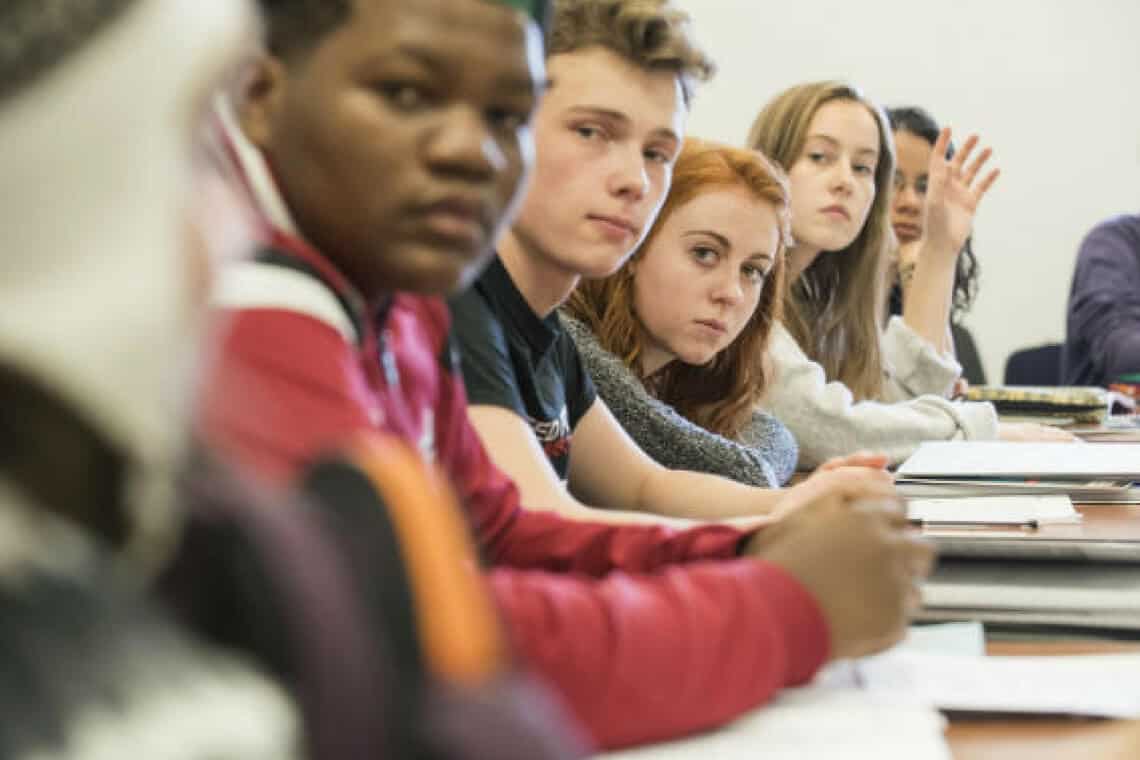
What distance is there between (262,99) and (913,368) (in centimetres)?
197

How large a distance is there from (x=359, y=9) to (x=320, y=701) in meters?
0.34

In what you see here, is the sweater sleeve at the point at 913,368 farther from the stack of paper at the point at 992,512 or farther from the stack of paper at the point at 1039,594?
the stack of paper at the point at 1039,594

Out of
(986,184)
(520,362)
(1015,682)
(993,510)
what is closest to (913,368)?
(986,184)

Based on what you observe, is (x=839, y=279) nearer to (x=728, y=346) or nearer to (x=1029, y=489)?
(x=728, y=346)

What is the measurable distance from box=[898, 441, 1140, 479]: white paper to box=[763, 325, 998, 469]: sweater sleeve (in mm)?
138

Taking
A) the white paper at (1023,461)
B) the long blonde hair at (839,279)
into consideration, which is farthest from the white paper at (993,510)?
the long blonde hair at (839,279)

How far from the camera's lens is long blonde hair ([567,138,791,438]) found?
4.93 feet

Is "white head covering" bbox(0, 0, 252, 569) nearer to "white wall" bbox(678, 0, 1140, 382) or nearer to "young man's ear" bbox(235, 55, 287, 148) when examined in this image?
"young man's ear" bbox(235, 55, 287, 148)

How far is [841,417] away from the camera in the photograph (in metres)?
1.78

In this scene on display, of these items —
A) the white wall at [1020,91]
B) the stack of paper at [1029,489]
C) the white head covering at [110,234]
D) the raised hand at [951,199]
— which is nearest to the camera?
the white head covering at [110,234]

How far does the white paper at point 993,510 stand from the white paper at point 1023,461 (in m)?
0.13

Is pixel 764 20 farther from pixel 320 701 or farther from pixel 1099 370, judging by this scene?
pixel 320 701

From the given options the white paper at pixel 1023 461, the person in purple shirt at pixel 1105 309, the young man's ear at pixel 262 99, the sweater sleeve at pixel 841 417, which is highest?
the young man's ear at pixel 262 99

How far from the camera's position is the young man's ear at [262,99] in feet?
1.78
